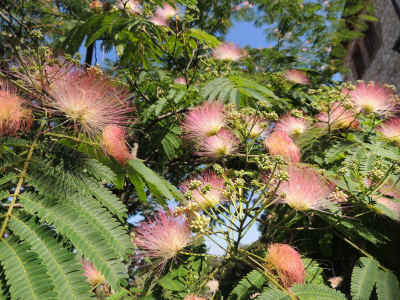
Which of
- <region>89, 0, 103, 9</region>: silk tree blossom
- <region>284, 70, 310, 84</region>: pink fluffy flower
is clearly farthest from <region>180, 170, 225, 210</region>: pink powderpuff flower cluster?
<region>89, 0, 103, 9</region>: silk tree blossom

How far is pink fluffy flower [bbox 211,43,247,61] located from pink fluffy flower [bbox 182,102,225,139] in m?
1.33

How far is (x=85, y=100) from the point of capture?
1648 mm

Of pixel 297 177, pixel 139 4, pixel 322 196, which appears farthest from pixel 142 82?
pixel 322 196

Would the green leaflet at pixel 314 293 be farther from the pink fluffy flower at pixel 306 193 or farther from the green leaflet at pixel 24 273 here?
the green leaflet at pixel 24 273

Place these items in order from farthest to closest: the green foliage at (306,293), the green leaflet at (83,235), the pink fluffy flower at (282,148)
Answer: the pink fluffy flower at (282,148)
the green foliage at (306,293)
the green leaflet at (83,235)

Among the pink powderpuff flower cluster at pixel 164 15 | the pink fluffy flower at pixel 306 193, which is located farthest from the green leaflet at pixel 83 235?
the pink powderpuff flower cluster at pixel 164 15

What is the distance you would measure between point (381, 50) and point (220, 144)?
6225 mm

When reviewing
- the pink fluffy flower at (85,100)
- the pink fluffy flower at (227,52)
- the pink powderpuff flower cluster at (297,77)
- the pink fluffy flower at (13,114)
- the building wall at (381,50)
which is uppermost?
the building wall at (381,50)

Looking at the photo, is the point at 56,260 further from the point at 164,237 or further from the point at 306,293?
the point at 306,293

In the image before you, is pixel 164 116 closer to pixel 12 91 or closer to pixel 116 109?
pixel 116 109

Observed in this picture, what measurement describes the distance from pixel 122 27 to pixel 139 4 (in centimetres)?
104

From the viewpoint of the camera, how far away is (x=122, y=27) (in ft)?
7.48

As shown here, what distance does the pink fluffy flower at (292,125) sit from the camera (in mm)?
2557

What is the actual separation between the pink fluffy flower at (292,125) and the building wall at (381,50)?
424 centimetres
